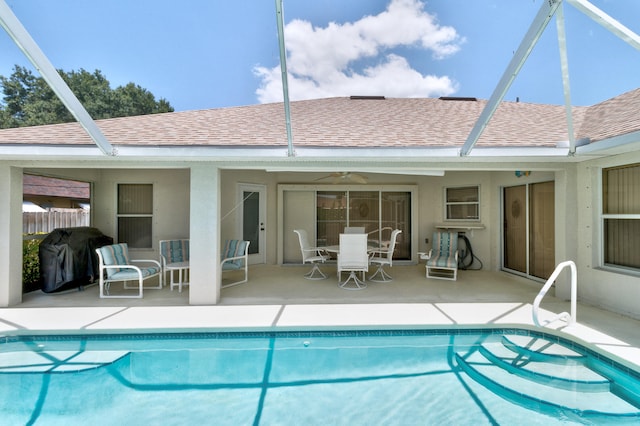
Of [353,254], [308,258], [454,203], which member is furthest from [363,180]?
[454,203]

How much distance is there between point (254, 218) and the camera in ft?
35.6

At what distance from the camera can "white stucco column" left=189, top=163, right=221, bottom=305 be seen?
6.51 m

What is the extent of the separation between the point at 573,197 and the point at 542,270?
2181mm

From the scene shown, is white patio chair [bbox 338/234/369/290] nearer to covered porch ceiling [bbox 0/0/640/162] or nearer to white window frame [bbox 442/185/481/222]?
covered porch ceiling [bbox 0/0/640/162]

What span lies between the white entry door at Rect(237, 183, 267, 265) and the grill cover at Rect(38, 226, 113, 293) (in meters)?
4.04

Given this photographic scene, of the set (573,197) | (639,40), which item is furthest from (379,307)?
(639,40)

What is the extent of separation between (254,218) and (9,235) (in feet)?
19.5

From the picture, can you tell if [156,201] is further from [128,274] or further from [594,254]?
[594,254]

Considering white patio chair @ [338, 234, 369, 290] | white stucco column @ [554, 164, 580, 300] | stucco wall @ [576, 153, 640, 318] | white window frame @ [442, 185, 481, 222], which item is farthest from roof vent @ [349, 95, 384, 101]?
stucco wall @ [576, 153, 640, 318]

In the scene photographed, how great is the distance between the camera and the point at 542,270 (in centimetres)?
802

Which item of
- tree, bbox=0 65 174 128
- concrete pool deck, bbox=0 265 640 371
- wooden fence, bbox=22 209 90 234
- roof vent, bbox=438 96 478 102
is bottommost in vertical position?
concrete pool deck, bbox=0 265 640 371

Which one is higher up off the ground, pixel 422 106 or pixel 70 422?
pixel 422 106

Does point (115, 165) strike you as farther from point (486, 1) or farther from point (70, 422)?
point (486, 1)

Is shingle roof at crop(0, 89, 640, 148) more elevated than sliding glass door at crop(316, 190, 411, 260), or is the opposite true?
shingle roof at crop(0, 89, 640, 148)
